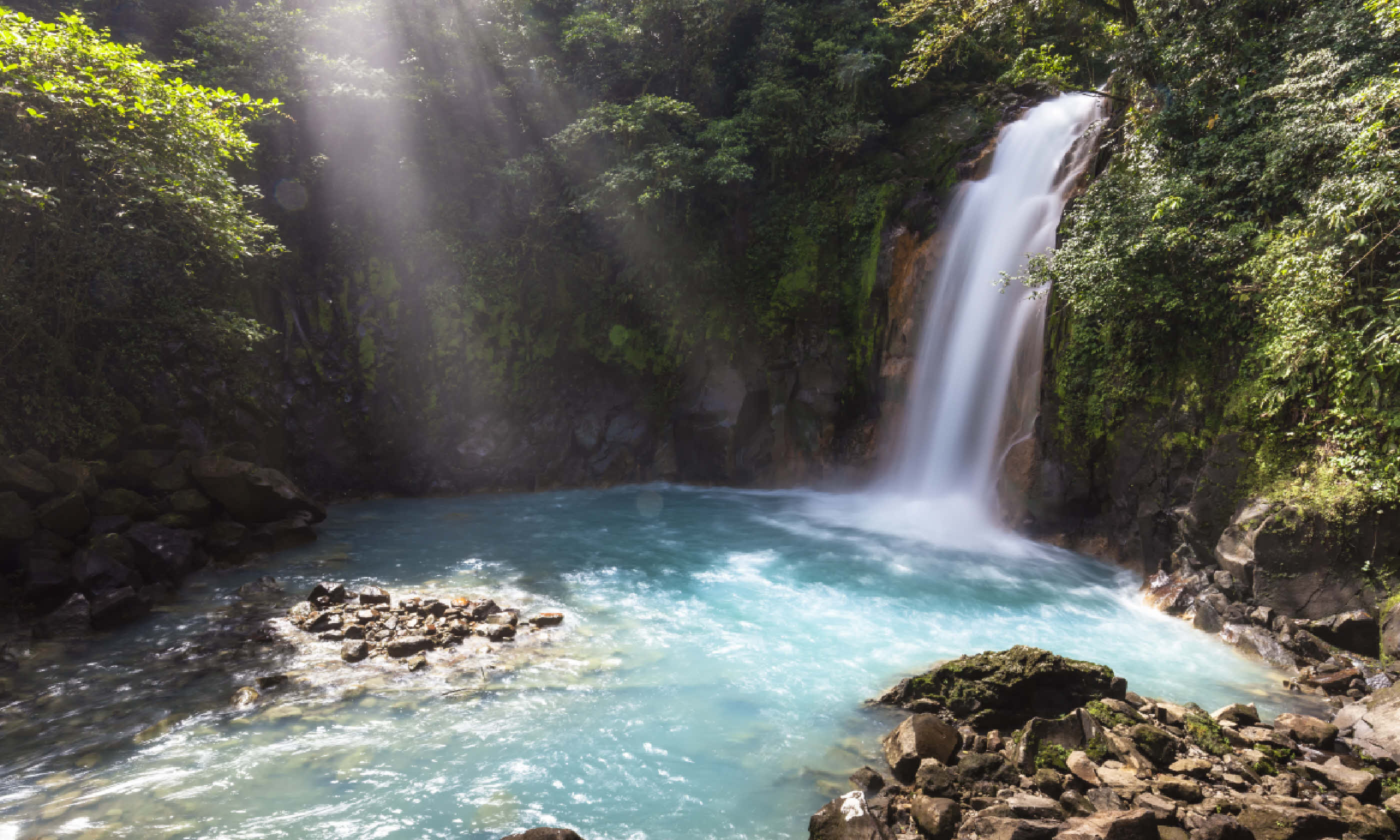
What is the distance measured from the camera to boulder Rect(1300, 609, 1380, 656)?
277 inches

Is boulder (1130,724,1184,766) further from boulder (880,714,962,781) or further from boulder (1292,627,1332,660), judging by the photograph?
boulder (1292,627,1332,660)

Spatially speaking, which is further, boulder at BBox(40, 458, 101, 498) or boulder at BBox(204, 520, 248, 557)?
boulder at BBox(204, 520, 248, 557)

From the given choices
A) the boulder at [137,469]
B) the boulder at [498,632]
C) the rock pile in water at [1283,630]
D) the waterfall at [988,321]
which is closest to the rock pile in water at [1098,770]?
the rock pile in water at [1283,630]

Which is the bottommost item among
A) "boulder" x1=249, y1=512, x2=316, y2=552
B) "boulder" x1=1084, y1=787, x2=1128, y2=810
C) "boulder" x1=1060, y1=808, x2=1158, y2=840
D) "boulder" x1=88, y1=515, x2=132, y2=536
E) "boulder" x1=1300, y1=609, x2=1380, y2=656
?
"boulder" x1=249, y1=512, x2=316, y2=552

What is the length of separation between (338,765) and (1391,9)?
39.1ft

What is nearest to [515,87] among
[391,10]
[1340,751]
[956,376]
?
[391,10]

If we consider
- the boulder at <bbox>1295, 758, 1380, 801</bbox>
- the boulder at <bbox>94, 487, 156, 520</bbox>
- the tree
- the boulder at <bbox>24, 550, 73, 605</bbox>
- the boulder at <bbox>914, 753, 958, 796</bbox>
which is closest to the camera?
the boulder at <bbox>1295, 758, 1380, 801</bbox>

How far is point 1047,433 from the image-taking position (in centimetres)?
1209

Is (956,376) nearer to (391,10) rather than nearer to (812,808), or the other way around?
(812,808)

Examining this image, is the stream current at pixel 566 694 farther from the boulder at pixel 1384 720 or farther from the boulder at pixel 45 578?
the boulder at pixel 45 578

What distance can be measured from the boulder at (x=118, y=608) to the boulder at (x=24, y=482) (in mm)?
2212

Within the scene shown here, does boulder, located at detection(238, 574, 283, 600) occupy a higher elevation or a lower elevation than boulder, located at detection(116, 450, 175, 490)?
lower

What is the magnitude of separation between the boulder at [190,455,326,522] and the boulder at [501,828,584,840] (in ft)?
31.8

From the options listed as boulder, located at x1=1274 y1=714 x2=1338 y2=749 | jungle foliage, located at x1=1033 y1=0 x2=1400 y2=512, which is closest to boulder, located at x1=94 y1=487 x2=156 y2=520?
boulder, located at x1=1274 y1=714 x2=1338 y2=749
